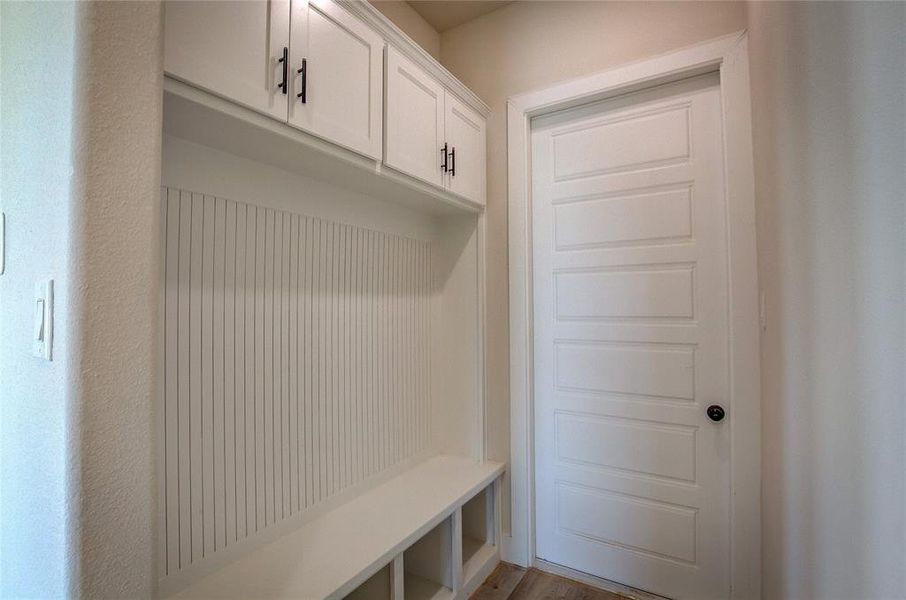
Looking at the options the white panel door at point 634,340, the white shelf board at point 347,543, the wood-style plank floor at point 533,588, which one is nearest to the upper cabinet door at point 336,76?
the white panel door at point 634,340

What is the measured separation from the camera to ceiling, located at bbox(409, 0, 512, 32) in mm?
2160

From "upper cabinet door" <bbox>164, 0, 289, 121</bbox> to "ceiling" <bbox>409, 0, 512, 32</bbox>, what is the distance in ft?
4.10

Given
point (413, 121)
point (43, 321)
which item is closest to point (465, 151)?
point (413, 121)

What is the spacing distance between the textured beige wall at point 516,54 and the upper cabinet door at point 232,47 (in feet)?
4.06

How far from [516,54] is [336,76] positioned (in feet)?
3.94

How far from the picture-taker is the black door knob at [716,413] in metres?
1.70

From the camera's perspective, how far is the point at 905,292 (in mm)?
511

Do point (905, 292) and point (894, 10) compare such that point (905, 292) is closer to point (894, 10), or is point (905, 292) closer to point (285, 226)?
point (894, 10)

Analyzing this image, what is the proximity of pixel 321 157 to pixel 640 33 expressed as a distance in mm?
1540

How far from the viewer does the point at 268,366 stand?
1.46 m

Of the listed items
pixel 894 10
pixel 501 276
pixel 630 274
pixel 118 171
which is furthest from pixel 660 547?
pixel 118 171

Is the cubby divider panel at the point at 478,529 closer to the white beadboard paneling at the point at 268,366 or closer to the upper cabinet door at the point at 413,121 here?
the white beadboard paneling at the point at 268,366

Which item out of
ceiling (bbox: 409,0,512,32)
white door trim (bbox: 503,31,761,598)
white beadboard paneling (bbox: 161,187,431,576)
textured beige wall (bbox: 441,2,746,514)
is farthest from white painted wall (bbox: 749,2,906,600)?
ceiling (bbox: 409,0,512,32)

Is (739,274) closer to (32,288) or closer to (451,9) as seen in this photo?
(451,9)
